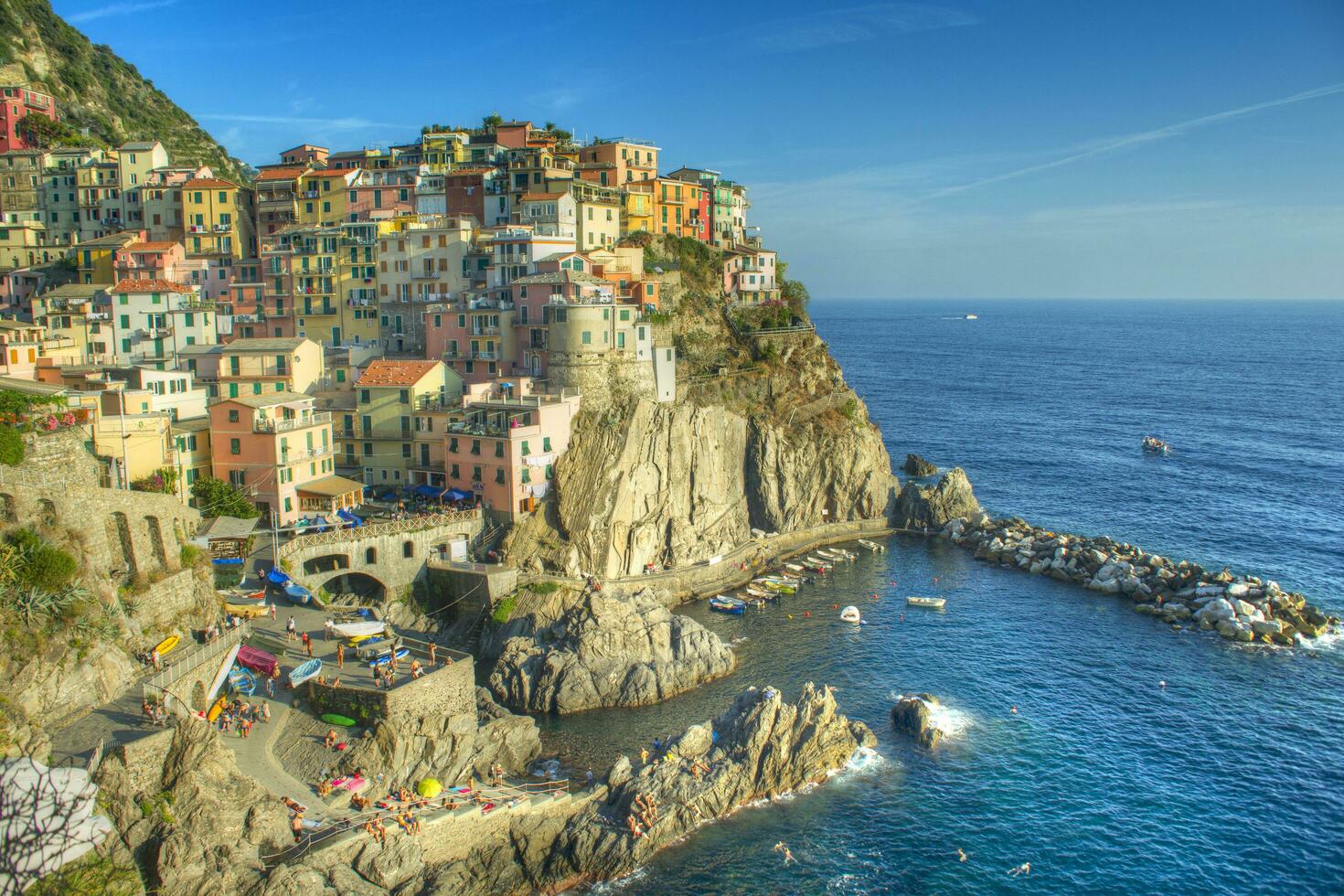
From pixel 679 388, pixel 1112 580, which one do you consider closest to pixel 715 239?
pixel 679 388

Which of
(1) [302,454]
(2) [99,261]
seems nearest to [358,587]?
(1) [302,454]

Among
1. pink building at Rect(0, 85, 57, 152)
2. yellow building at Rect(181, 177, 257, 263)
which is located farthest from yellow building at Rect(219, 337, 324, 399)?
pink building at Rect(0, 85, 57, 152)

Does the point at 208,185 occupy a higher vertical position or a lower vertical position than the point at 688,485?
higher

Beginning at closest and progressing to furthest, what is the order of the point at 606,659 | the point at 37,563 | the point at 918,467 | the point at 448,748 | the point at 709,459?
1. the point at 37,563
2. the point at 448,748
3. the point at 606,659
4. the point at 709,459
5. the point at 918,467

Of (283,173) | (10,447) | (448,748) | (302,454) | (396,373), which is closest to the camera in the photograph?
(10,447)

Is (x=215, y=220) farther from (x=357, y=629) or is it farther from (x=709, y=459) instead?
(x=357, y=629)

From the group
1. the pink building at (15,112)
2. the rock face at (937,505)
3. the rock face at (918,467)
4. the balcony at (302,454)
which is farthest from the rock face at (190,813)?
the pink building at (15,112)

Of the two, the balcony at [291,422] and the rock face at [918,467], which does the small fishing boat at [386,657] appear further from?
the rock face at [918,467]
